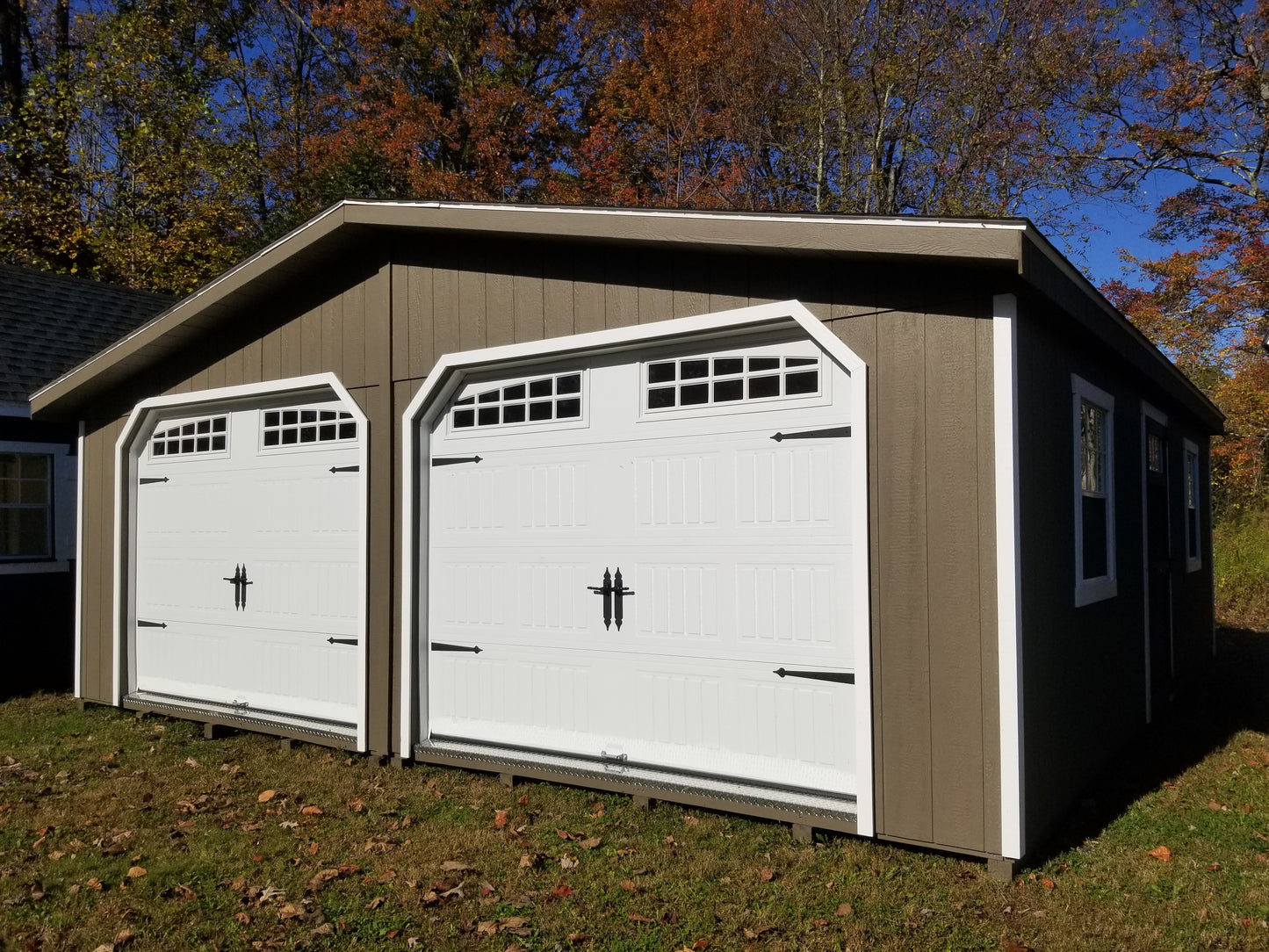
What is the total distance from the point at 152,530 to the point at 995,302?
6.88 meters

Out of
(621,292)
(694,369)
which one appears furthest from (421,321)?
(694,369)

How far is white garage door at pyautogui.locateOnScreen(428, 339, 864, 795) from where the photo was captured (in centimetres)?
518

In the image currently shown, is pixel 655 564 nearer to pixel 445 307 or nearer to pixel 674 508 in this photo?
pixel 674 508

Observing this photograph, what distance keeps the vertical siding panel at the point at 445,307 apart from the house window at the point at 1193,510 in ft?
24.3

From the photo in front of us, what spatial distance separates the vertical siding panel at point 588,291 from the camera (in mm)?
5930

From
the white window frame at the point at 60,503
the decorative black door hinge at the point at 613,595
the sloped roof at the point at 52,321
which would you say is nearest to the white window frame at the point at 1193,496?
the decorative black door hinge at the point at 613,595

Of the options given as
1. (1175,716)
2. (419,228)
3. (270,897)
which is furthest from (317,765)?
(1175,716)

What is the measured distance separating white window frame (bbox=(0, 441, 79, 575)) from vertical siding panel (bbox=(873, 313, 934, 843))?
8.28m

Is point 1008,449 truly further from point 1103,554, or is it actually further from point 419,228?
point 419,228

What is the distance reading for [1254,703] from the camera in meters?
8.62

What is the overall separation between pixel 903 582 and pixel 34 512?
29.2ft

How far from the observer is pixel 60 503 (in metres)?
10.1

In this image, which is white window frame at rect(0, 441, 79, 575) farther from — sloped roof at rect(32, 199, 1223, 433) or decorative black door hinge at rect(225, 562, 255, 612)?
decorative black door hinge at rect(225, 562, 255, 612)

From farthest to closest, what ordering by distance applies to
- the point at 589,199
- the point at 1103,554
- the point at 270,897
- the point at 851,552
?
the point at 589,199 < the point at 1103,554 < the point at 851,552 < the point at 270,897
